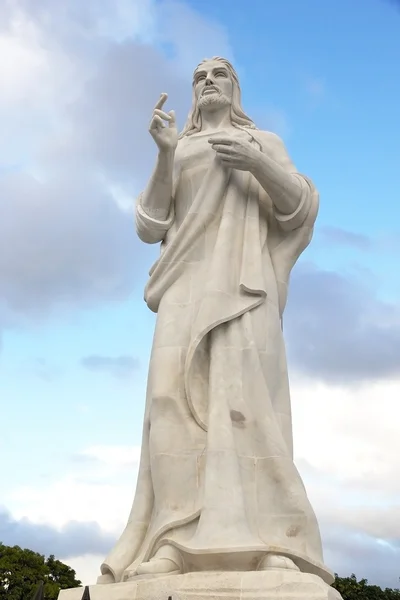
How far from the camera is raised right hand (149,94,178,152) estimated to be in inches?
378

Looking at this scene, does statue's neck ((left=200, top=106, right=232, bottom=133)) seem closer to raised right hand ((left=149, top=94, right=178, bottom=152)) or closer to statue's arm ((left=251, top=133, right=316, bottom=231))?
statue's arm ((left=251, top=133, right=316, bottom=231))

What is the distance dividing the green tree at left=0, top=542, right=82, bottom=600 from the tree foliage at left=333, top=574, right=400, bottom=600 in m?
11.7

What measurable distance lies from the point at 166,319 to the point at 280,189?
7.00ft

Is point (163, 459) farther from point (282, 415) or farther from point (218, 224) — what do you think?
point (218, 224)

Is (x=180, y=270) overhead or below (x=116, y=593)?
overhead

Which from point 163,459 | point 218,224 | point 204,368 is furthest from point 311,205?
point 163,459

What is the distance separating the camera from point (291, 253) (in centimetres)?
994

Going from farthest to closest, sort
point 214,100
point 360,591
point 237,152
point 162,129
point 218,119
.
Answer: point 360,591 < point 218,119 < point 214,100 < point 162,129 < point 237,152

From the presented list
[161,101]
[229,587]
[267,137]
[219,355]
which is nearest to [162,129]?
[161,101]

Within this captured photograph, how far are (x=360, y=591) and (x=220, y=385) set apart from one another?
29946 millimetres

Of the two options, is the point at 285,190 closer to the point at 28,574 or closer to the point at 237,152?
the point at 237,152

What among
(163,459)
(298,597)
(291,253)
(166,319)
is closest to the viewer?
(298,597)

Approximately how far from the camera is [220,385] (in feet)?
28.0

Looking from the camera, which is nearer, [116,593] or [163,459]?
[116,593]
